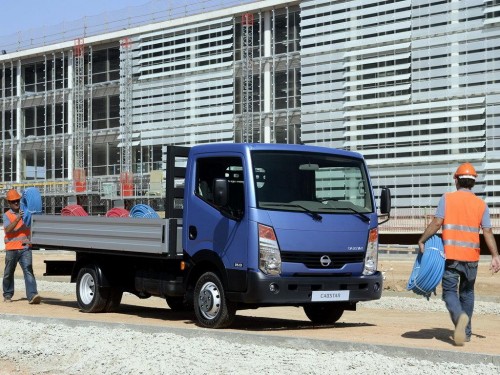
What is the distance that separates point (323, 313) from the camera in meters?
13.5

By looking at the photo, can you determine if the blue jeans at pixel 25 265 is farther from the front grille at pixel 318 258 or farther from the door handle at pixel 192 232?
the front grille at pixel 318 258

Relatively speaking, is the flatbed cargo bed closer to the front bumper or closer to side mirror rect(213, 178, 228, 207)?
side mirror rect(213, 178, 228, 207)

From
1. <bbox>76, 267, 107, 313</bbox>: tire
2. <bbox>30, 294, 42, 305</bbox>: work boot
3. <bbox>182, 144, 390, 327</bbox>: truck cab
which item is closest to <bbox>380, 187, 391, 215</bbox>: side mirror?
<bbox>182, 144, 390, 327</bbox>: truck cab

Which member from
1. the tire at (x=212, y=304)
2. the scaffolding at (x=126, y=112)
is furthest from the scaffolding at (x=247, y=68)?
the tire at (x=212, y=304)

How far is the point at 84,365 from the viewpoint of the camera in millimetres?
10414

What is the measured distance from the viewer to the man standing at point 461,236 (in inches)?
412

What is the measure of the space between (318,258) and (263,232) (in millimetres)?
851

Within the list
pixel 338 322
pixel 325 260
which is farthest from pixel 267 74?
pixel 325 260

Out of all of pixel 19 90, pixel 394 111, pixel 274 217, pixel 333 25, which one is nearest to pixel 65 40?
pixel 19 90

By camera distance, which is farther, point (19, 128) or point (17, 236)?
point (19, 128)

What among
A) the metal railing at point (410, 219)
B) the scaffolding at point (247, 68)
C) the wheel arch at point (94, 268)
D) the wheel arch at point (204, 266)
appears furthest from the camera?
the scaffolding at point (247, 68)

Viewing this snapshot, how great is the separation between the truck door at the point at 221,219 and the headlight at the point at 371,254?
173 centimetres

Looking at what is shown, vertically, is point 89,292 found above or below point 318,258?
below

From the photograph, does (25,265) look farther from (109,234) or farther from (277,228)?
(277,228)
